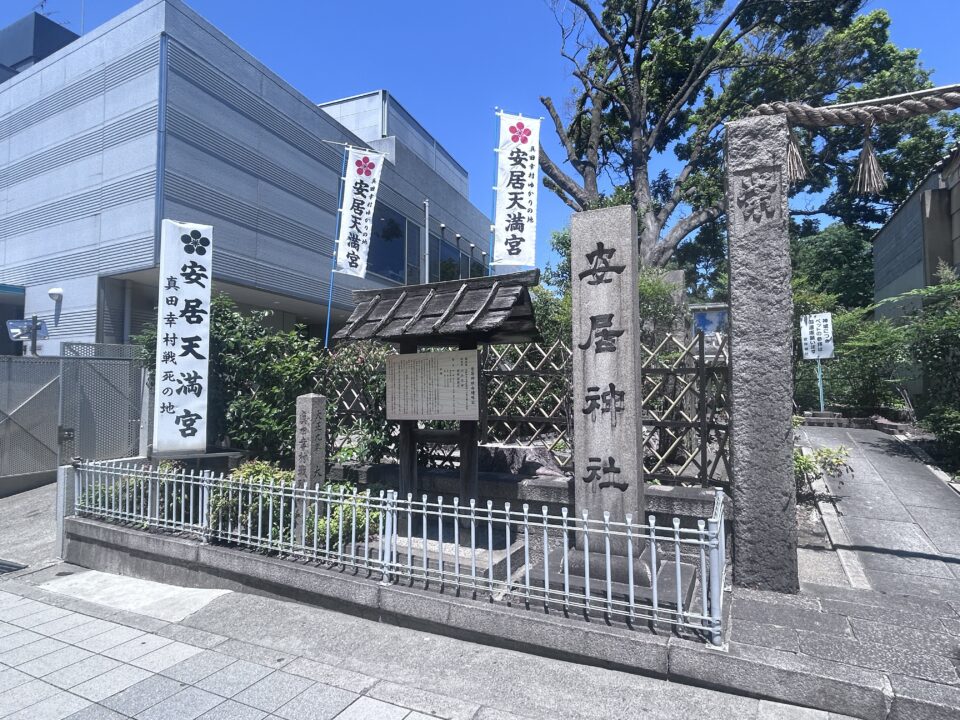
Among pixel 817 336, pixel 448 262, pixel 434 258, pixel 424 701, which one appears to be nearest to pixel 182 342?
pixel 424 701

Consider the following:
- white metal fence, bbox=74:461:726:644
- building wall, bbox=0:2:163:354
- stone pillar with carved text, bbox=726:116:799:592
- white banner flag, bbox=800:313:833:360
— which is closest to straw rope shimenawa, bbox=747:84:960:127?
stone pillar with carved text, bbox=726:116:799:592

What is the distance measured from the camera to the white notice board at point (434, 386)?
596cm

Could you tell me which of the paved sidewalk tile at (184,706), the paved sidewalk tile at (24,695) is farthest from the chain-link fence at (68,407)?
the paved sidewalk tile at (184,706)

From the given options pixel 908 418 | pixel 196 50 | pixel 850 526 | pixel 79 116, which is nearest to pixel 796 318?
pixel 908 418

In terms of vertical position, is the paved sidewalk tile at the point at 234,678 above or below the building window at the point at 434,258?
below

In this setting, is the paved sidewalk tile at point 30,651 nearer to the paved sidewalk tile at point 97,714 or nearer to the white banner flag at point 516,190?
the paved sidewalk tile at point 97,714

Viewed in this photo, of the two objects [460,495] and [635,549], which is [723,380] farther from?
[460,495]

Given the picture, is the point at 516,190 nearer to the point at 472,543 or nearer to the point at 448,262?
the point at 472,543

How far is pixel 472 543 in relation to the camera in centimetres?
406

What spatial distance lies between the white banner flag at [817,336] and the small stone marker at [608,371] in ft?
40.1

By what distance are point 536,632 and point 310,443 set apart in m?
3.46

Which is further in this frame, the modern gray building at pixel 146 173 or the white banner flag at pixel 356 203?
the modern gray building at pixel 146 173

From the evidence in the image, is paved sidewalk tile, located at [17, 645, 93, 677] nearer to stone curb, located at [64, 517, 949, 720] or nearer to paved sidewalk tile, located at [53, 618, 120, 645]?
paved sidewalk tile, located at [53, 618, 120, 645]

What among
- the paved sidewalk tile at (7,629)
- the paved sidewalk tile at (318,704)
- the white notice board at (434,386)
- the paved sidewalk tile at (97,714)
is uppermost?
the white notice board at (434,386)
